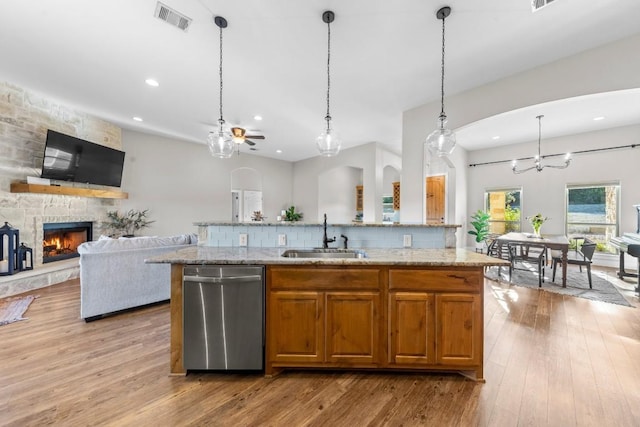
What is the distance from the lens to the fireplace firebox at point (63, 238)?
458 centimetres

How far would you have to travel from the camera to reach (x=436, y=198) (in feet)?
22.8

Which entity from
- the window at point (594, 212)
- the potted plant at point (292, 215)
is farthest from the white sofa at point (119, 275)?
the window at point (594, 212)

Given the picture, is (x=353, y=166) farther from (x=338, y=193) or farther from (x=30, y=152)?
(x=30, y=152)

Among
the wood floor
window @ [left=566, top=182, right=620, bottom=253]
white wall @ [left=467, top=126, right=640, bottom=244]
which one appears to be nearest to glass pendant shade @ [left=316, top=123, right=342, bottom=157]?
the wood floor

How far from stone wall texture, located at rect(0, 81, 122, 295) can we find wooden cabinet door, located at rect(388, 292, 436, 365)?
5647mm

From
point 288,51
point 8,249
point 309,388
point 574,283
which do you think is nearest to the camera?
point 309,388

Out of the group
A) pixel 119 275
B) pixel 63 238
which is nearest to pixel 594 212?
pixel 119 275

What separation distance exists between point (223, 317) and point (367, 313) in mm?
1114

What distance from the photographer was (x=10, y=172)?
12.9 ft

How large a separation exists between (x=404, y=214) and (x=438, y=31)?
8.83 feet

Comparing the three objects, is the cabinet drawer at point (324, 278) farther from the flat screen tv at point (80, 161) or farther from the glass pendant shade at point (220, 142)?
the flat screen tv at point (80, 161)

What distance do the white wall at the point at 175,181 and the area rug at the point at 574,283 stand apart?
267 inches

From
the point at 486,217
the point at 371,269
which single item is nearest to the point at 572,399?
the point at 371,269

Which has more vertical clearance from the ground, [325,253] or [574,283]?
[325,253]
